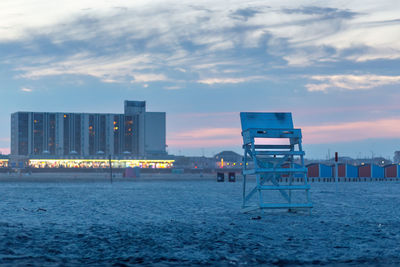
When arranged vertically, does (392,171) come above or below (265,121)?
below

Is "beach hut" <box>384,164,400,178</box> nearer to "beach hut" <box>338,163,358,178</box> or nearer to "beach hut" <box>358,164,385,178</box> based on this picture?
"beach hut" <box>358,164,385,178</box>

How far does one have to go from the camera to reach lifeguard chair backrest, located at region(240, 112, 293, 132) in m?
25.4

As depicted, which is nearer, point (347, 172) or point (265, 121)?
point (265, 121)

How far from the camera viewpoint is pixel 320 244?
16.3 meters

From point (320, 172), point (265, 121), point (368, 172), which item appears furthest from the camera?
point (368, 172)

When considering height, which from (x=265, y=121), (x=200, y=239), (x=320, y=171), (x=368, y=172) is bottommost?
(x=368, y=172)

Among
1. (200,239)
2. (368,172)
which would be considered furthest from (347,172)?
(200,239)

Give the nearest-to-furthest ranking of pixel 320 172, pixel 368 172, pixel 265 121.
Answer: pixel 265 121, pixel 320 172, pixel 368 172

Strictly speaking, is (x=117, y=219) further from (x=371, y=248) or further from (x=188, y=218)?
(x=371, y=248)

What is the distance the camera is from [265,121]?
25562mm

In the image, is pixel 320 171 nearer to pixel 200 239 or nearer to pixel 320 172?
pixel 320 172

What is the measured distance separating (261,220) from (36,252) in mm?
11093

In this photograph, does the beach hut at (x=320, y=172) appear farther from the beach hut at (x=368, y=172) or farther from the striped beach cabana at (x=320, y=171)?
the beach hut at (x=368, y=172)

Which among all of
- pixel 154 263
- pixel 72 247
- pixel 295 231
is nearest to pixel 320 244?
pixel 295 231
